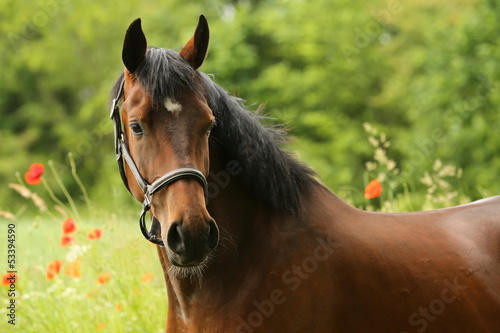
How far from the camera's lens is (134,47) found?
116 inches

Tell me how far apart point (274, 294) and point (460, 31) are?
24117mm

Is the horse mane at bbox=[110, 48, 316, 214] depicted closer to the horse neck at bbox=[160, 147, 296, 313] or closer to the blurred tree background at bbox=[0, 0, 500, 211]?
the horse neck at bbox=[160, 147, 296, 313]

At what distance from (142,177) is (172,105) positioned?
1.25 ft

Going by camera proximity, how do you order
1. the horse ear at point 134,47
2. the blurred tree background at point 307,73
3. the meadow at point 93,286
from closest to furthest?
the horse ear at point 134,47 → the meadow at point 93,286 → the blurred tree background at point 307,73

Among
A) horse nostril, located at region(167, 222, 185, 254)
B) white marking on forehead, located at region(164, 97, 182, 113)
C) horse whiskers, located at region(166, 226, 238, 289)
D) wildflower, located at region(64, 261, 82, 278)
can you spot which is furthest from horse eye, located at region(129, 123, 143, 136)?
wildflower, located at region(64, 261, 82, 278)

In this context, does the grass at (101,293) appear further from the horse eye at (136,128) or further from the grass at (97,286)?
the horse eye at (136,128)

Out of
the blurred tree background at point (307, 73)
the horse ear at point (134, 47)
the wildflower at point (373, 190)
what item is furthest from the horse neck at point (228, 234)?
the blurred tree background at point (307, 73)

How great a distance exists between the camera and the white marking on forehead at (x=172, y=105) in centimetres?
280

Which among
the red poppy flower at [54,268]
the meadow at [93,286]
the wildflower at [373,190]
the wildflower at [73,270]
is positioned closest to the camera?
the wildflower at [373,190]

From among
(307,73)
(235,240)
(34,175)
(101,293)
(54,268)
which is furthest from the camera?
(307,73)

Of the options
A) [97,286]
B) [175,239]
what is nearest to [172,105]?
[175,239]

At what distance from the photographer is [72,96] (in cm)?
3647

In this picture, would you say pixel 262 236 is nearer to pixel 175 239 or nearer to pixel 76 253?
pixel 175 239

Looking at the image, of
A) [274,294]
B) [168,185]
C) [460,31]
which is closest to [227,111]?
[168,185]
